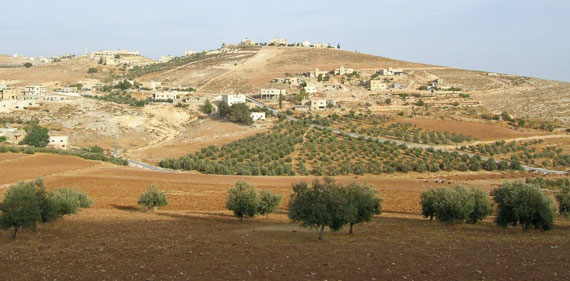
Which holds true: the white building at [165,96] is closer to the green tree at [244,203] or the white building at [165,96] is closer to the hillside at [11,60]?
the green tree at [244,203]

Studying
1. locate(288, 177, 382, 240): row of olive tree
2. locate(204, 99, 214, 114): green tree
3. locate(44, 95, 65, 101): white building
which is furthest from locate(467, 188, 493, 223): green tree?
locate(44, 95, 65, 101): white building

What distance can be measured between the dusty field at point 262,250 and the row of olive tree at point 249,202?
57cm

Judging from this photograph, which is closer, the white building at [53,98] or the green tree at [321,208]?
the green tree at [321,208]

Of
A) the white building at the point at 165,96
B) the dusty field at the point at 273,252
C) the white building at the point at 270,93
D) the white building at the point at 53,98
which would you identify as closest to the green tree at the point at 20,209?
the dusty field at the point at 273,252

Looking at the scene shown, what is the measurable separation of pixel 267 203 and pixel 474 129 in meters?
50.2

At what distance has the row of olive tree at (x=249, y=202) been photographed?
77.7 ft

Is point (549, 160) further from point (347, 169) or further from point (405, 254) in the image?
point (405, 254)

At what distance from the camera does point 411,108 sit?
76250 mm

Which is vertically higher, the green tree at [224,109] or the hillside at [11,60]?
the hillside at [11,60]

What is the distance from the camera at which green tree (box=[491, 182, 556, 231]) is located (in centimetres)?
2034

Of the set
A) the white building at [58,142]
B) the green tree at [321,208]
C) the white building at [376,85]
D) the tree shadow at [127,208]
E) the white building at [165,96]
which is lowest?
the tree shadow at [127,208]

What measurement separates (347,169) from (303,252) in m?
31.2

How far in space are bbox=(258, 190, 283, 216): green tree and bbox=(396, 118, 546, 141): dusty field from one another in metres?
45.5

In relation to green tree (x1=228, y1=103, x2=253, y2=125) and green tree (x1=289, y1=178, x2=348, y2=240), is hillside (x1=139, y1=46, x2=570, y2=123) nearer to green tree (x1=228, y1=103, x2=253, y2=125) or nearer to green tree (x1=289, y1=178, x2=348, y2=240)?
green tree (x1=228, y1=103, x2=253, y2=125)
